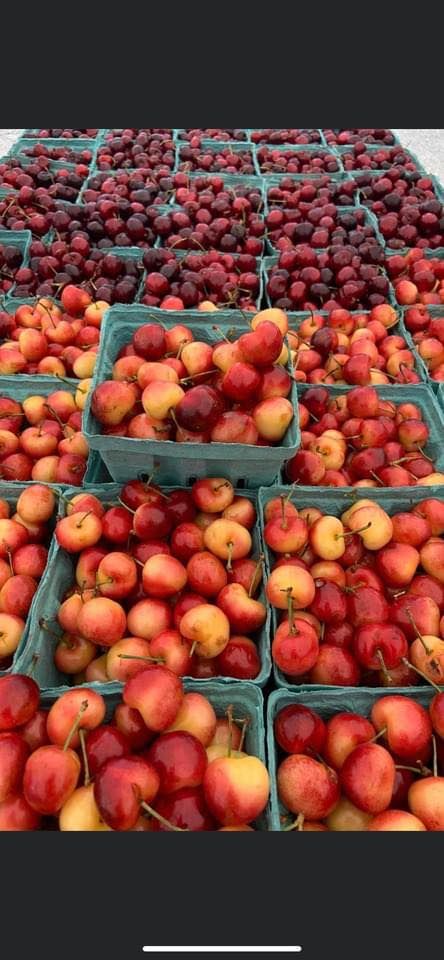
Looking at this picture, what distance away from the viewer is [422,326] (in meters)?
2.75

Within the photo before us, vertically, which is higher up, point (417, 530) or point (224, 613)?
point (417, 530)

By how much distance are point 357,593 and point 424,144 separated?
5411 mm

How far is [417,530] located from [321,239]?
200 centimetres

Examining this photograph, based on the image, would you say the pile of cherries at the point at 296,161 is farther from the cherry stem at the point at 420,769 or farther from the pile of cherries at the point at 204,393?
the cherry stem at the point at 420,769

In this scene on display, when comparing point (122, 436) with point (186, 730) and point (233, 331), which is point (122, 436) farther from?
point (186, 730)

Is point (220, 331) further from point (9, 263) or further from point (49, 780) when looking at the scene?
point (9, 263)

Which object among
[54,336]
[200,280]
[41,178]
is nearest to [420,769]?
[54,336]

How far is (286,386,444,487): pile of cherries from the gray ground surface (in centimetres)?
373

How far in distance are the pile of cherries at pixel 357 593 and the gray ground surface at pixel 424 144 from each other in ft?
14.2

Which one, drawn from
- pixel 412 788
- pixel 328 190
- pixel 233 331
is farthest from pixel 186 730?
pixel 328 190

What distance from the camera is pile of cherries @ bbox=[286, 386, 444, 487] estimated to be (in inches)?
78.8

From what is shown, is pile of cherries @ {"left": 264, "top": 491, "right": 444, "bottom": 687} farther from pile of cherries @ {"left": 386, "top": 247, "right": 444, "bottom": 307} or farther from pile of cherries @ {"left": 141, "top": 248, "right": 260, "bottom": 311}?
pile of cherries @ {"left": 386, "top": 247, "right": 444, "bottom": 307}

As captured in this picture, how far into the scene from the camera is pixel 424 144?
5.65m

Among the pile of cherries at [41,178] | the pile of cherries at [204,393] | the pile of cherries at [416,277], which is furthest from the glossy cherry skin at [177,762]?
the pile of cherries at [41,178]
